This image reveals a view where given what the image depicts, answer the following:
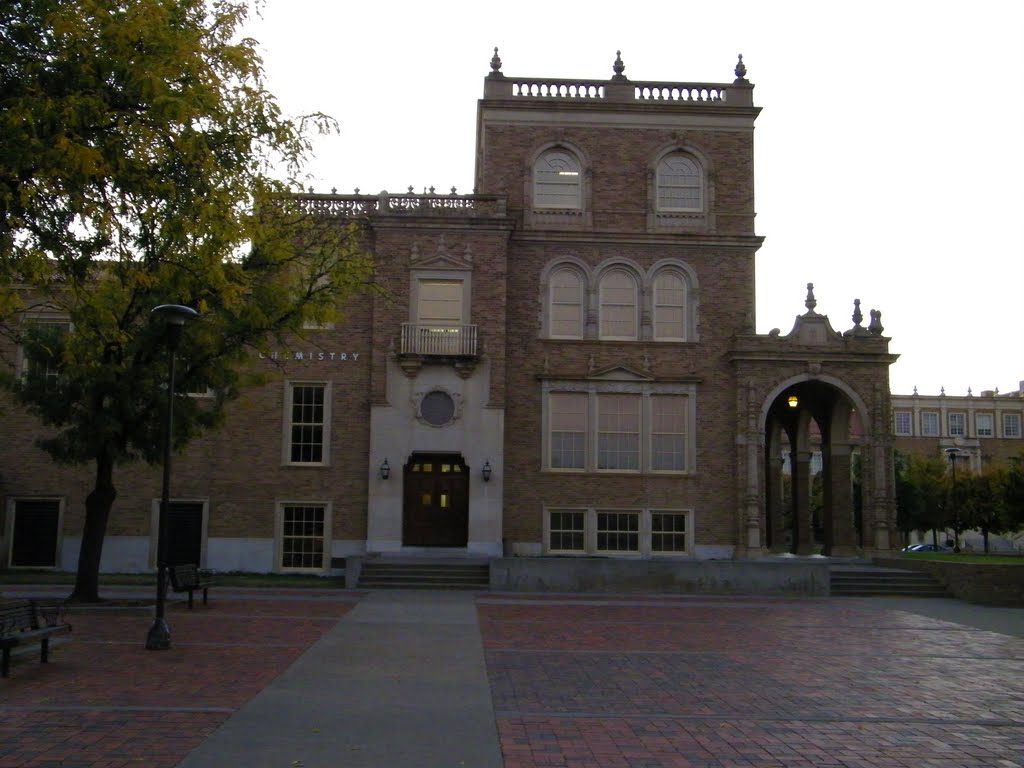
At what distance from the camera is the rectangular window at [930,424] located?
3787 inches

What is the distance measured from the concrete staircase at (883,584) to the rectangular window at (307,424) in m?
15.0

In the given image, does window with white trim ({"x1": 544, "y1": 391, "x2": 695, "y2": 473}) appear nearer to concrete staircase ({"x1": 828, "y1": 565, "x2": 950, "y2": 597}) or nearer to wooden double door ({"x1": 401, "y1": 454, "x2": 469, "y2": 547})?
wooden double door ({"x1": 401, "y1": 454, "x2": 469, "y2": 547})

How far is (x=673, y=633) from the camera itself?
1748 cm

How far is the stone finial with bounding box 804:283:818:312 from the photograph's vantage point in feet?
105

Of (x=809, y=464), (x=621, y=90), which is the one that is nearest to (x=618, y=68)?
(x=621, y=90)

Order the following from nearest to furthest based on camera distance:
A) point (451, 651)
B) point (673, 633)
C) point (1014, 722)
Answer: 1. point (1014, 722)
2. point (451, 651)
3. point (673, 633)

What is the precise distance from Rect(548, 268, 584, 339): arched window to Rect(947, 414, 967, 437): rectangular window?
245ft

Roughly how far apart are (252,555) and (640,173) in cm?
1679

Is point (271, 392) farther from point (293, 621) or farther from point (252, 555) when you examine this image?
point (293, 621)

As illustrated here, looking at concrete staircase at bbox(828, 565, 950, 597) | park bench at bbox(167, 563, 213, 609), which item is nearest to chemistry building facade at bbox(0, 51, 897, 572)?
concrete staircase at bbox(828, 565, 950, 597)

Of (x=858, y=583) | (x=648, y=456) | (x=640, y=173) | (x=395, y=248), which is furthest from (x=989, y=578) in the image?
(x=395, y=248)

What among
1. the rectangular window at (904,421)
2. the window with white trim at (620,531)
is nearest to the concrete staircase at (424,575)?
the window with white trim at (620,531)

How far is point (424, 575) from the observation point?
86.4 ft

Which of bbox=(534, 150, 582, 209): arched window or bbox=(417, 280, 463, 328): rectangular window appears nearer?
bbox=(417, 280, 463, 328): rectangular window
